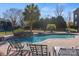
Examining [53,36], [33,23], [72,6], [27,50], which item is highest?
[72,6]

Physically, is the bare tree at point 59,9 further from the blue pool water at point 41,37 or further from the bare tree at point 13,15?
the bare tree at point 13,15

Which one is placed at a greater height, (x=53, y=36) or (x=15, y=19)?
(x=15, y=19)

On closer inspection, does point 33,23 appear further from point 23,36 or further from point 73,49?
point 73,49

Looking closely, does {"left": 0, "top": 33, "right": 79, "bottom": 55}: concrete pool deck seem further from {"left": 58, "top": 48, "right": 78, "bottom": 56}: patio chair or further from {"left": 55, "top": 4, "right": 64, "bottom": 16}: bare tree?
{"left": 55, "top": 4, "right": 64, "bottom": 16}: bare tree

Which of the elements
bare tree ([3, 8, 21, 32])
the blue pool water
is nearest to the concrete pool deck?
the blue pool water

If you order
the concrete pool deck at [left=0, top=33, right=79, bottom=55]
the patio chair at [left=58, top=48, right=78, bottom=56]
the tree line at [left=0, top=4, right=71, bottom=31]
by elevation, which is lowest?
the patio chair at [left=58, top=48, right=78, bottom=56]

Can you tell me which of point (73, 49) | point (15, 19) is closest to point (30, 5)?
point (15, 19)

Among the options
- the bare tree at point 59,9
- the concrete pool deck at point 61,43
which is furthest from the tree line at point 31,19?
the concrete pool deck at point 61,43

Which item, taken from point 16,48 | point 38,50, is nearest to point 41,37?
point 38,50
